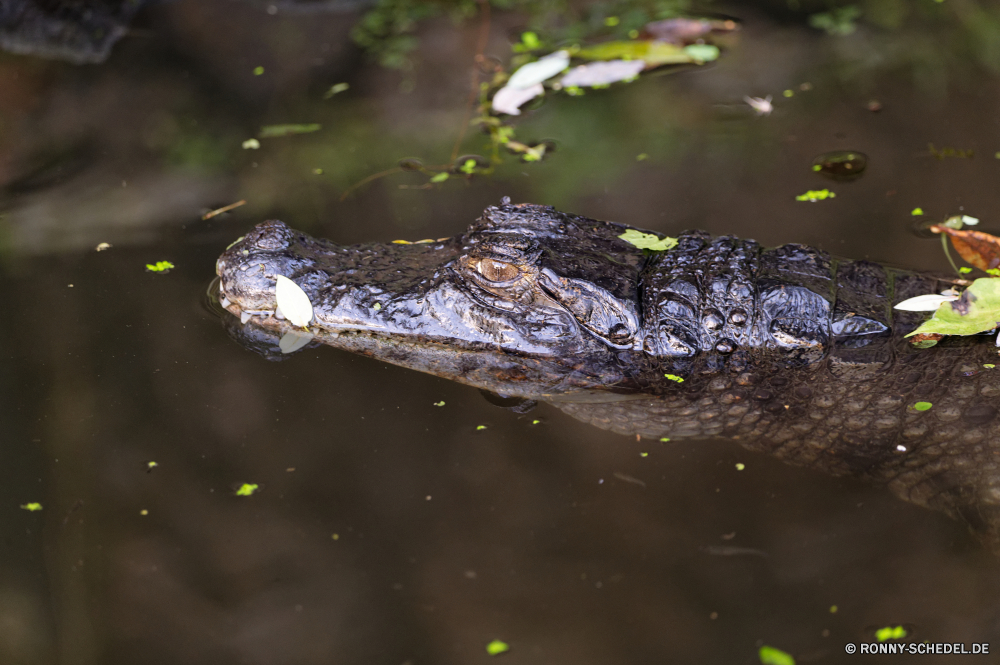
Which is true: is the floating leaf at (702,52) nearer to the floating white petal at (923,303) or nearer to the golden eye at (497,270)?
the floating white petal at (923,303)

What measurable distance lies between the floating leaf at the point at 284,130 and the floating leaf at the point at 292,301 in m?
1.90

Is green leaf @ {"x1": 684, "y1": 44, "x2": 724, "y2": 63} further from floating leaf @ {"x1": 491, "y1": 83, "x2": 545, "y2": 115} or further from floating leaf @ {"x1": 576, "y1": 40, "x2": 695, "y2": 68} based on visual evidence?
floating leaf @ {"x1": 491, "y1": 83, "x2": 545, "y2": 115}

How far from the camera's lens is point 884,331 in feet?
9.40

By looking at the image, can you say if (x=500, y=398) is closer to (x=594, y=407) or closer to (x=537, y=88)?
(x=594, y=407)

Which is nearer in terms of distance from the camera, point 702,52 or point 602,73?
point 602,73

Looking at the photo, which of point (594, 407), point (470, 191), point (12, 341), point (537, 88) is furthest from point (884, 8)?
point (12, 341)

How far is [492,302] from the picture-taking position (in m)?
3.03

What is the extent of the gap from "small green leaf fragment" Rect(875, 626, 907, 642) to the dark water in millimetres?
49

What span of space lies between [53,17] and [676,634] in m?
5.96

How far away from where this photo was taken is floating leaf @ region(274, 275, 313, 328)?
304 centimetres

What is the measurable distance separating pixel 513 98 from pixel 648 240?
6.22ft

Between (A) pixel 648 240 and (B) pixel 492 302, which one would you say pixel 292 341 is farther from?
(A) pixel 648 240

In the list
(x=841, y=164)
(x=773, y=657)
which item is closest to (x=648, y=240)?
(x=841, y=164)

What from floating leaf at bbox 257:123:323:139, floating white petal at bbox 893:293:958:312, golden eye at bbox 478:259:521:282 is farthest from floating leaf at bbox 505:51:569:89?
floating white petal at bbox 893:293:958:312
